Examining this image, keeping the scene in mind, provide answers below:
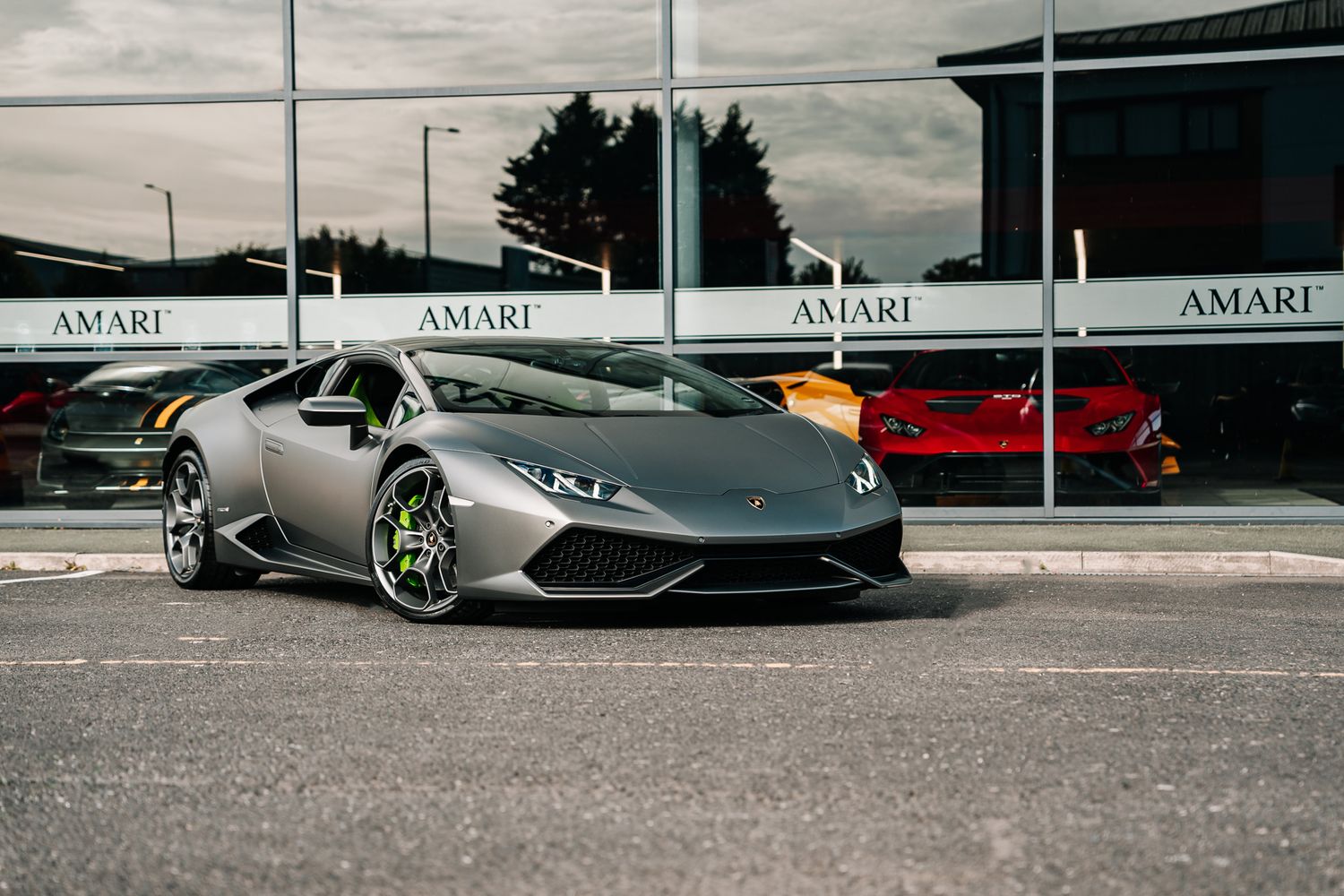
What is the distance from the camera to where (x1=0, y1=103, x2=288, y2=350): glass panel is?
39.9ft

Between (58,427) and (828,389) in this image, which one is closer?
(828,389)

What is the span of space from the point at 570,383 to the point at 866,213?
5.00 m

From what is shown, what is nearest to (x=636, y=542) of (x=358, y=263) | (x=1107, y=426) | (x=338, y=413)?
(x=338, y=413)

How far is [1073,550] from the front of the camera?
912cm

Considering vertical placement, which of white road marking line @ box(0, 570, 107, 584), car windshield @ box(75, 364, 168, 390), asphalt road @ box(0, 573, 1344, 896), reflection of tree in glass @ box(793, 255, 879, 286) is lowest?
white road marking line @ box(0, 570, 107, 584)

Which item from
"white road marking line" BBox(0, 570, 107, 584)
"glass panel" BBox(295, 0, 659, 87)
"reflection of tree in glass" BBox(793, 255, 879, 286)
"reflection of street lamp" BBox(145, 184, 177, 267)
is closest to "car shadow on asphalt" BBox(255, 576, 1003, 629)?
"white road marking line" BBox(0, 570, 107, 584)

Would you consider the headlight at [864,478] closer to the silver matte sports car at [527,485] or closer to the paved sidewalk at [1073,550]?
the silver matte sports car at [527,485]

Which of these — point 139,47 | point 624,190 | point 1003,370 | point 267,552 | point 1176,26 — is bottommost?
point 267,552

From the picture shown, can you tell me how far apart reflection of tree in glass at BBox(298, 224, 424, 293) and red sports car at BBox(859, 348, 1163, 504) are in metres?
3.60

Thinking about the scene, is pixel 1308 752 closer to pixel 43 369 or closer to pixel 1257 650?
pixel 1257 650

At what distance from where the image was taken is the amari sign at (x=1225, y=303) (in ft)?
36.8

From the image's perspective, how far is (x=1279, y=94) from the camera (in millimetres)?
11359

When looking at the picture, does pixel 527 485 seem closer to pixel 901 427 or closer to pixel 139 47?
pixel 901 427

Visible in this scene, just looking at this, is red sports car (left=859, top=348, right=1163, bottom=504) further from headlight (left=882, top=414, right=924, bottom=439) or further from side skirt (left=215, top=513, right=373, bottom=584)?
side skirt (left=215, top=513, right=373, bottom=584)
